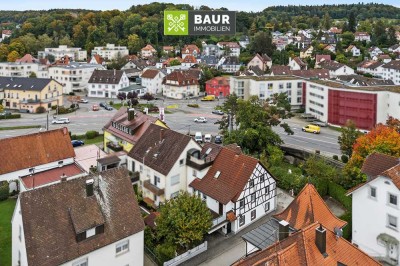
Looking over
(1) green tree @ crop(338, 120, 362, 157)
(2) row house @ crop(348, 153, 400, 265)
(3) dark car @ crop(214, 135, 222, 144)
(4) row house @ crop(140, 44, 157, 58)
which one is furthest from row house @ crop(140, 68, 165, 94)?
(2) row house @ crop(348, 153, 400, 265)

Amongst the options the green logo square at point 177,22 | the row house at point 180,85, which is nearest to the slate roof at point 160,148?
the green logo square at point 177,22

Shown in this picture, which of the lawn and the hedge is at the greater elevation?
the hedge

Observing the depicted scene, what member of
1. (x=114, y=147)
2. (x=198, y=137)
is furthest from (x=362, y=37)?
(x=114, y=147)

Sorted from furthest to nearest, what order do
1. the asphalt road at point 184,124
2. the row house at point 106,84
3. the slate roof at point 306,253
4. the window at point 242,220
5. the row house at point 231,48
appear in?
the row house at point 231,48
the row house at point 106,84
the asphalt road at point 184,124
the window at point 242,220
the slate roof at point 306,253

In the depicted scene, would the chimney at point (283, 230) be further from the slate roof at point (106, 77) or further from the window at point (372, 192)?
the slate roof at point (106, 77)

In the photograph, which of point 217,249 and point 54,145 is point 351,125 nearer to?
point 217,249

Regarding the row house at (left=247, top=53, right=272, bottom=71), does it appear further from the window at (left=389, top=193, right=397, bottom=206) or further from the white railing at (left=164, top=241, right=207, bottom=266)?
the white railing at (left=164, top=241, right=207, bottom=266)

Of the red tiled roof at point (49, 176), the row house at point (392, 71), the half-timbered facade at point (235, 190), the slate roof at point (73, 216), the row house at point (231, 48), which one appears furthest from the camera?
the row house at point (231, 48)
